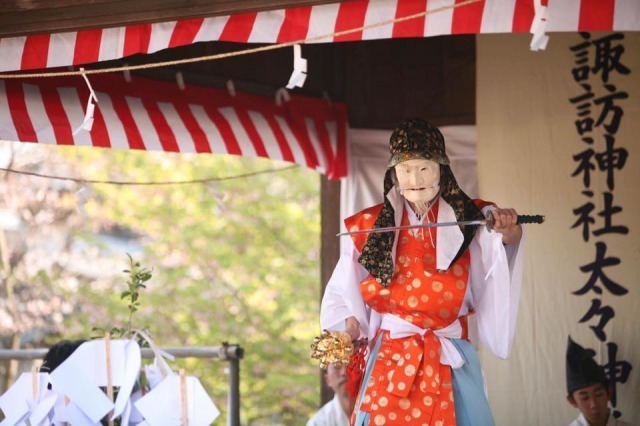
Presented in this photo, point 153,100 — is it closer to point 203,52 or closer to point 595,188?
point 203,52

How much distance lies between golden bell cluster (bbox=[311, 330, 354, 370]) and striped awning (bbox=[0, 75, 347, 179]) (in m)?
2.03

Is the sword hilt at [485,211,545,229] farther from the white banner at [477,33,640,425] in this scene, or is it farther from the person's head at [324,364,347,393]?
the person's head at [324,364,347,393]

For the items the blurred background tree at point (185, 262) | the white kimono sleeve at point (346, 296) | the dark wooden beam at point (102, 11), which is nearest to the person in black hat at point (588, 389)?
the white kimono sleeve at point (346, 296)

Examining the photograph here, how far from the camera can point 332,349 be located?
3.49 meters

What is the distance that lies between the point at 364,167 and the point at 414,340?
2821 millimetres

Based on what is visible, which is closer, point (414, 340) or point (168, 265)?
point (414, 340)

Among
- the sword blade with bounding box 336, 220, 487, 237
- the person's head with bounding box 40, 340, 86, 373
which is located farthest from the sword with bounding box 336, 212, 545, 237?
the person's head with bounding box 40, 340, 86, 373

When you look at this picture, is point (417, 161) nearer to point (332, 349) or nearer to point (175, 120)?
point (332, 349)

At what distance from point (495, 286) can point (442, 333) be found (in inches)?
10.7

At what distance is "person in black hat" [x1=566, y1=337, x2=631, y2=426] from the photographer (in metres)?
4.70

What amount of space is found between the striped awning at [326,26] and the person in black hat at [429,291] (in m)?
0.43

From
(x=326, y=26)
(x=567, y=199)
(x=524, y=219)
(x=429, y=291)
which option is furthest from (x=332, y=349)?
(x=567, y=199)

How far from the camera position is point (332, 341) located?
3508mm

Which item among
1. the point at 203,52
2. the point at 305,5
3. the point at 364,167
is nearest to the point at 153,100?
the point at 203,52
